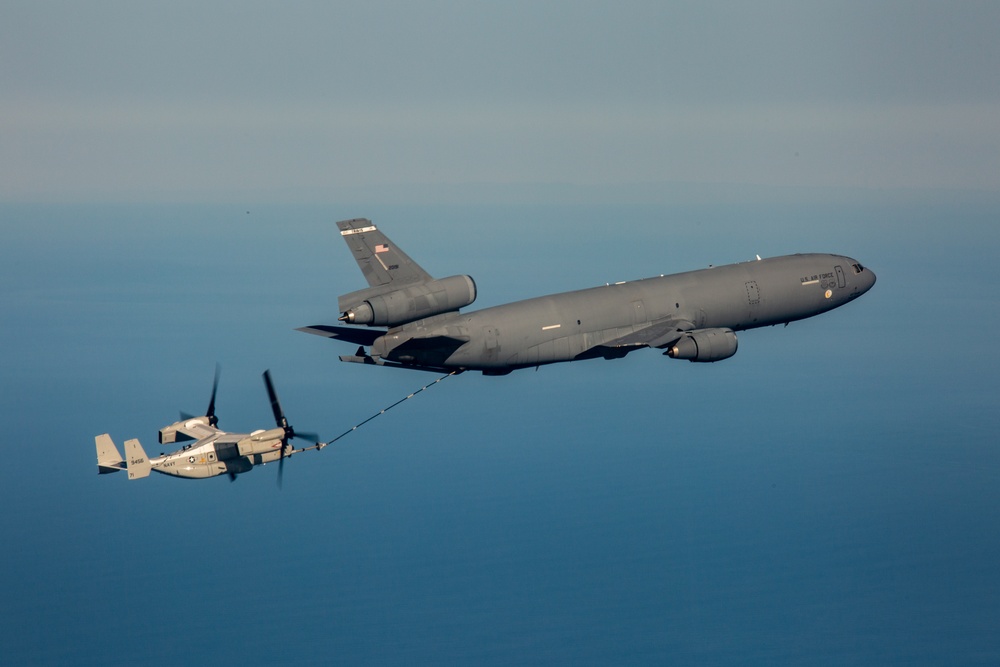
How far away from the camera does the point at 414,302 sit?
195 feet

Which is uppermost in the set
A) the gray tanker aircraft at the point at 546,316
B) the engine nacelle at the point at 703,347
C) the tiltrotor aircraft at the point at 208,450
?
the gray tanker aircraft at the point at 546,316

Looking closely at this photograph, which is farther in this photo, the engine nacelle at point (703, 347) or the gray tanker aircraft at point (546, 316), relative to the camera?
the engine nacelle at point (703, 347)

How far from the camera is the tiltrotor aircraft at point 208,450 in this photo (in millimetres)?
67375

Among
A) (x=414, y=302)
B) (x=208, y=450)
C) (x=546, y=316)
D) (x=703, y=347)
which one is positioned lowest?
(x=208, y=450)

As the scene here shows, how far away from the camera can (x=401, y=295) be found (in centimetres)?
5934

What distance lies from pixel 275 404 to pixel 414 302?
11.8 meters

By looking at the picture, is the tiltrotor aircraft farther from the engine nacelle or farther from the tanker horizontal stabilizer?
the engine nacelle

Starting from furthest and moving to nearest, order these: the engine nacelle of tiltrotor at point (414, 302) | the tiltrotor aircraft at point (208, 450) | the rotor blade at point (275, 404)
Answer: the tiltrotor aircraft at point (208, 450), the rotor blade at point (275, 404), the engine nacelle of tiltrotor at point (414, 302)

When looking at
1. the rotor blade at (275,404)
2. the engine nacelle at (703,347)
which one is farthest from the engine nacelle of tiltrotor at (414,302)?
the engine nacelle at (703,347)

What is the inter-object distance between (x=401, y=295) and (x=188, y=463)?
22.8 meters

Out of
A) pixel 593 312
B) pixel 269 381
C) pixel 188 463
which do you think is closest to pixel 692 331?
pixel 593 312

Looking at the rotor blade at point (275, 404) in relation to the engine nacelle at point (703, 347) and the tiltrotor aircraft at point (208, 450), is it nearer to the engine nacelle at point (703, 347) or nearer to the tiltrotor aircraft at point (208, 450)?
the tiltrotor aircraft at point (208, 450)

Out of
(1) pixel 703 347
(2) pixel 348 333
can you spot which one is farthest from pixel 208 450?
(1) pixel 703 347

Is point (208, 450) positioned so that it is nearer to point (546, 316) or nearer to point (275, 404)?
point (275, 404)
